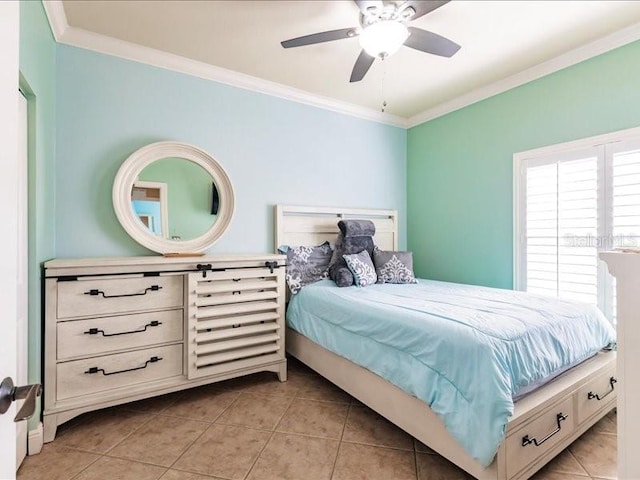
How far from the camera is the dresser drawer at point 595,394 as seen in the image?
174cm

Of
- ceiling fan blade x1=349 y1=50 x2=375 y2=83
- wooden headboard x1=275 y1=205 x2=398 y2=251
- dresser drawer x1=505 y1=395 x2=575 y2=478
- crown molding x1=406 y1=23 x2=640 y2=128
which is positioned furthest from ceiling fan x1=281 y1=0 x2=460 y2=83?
dresser drawer x1=505 y1=395 x2=575 y2=478

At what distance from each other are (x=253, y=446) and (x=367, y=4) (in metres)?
2.58

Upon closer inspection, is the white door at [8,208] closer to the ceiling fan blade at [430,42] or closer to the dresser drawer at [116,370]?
the dresser drawer at [116,370]

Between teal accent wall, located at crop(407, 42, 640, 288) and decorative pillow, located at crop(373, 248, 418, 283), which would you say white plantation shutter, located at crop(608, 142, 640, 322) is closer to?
teal accent wall, located at crop(407, 42, 640, 288)

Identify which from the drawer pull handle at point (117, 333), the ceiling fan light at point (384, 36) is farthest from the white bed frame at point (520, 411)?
the ceiling fan light at point (384, 36)

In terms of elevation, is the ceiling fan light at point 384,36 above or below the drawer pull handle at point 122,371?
above

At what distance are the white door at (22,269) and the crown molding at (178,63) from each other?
2.87 feet

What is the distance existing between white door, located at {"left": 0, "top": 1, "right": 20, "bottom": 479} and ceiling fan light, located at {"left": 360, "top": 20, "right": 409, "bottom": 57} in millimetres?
1656

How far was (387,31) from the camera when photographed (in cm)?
181

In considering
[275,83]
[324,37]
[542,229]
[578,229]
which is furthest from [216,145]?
[578,229]

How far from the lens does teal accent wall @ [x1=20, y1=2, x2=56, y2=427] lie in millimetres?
1670

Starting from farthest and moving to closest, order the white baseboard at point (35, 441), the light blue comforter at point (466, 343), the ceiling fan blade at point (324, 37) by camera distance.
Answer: the ceiling fan blade at point (324, 37) < the white baseboard at point (35, 441) < the light blue comforter at point (466, 343)

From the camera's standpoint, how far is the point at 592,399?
1.80 m

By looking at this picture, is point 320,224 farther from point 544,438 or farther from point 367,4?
point 544,438
